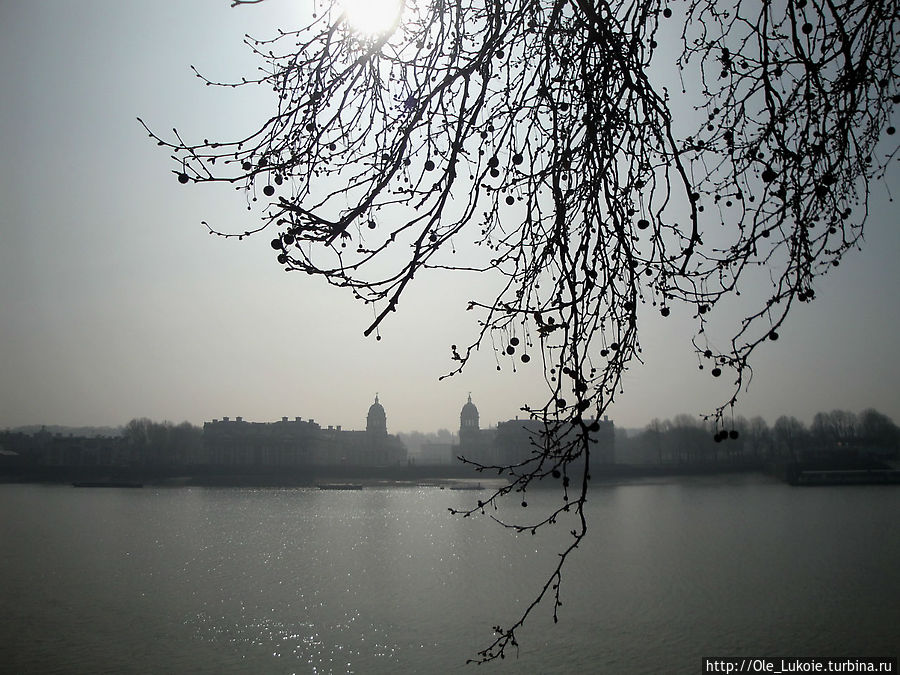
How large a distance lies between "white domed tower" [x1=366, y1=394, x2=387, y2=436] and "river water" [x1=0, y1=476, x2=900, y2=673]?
7397cm

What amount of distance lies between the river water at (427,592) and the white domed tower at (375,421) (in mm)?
73972

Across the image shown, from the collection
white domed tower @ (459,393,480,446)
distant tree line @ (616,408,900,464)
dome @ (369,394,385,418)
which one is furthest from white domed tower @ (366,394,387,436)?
distant tree line @ (616,408,900,464)

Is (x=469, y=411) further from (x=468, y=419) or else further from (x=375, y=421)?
(x=375, y=421)

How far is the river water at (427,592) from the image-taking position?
12.8 m

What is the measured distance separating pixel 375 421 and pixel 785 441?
2249 inches

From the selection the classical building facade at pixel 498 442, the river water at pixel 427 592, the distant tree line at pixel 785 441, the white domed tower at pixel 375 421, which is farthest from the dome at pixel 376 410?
the river water at pixel 427 592

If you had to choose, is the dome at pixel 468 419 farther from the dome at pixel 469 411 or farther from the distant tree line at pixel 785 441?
the distant tree line at pixel 785 441

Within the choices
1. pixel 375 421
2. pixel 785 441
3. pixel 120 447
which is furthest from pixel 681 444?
pixel 120 447

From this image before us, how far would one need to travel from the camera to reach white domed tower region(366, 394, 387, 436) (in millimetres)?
106312

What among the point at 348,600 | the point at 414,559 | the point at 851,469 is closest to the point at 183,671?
the point at 348,600

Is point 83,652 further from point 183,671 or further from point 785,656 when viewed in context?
point 785,656

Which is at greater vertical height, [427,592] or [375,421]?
[375,421]

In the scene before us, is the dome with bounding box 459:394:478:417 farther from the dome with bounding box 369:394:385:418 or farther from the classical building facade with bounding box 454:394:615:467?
the dome with bounding box 369:394:385:418

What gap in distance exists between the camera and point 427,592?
17.5m
